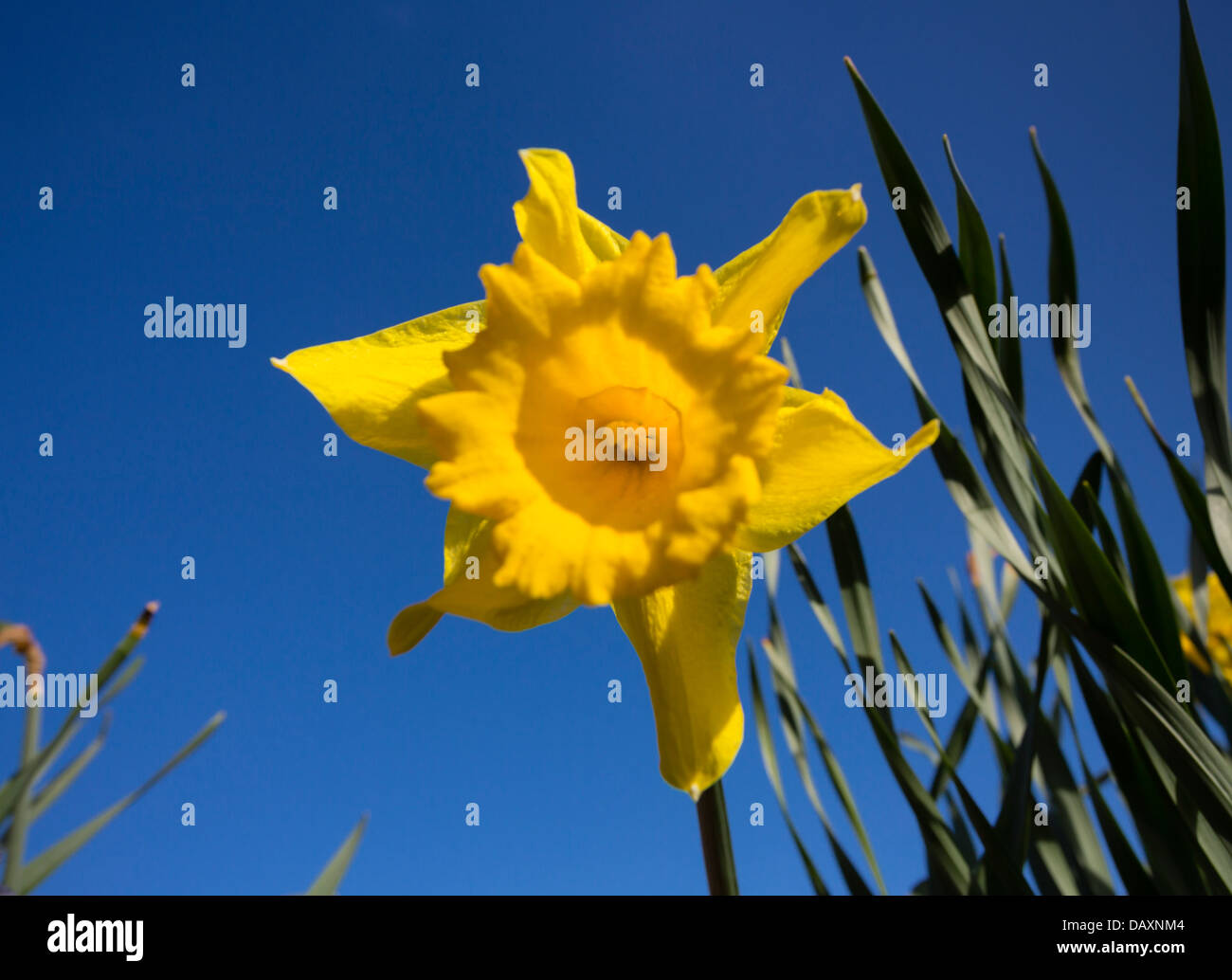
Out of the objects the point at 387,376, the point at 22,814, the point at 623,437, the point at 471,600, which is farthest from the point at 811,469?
the point at 22,814

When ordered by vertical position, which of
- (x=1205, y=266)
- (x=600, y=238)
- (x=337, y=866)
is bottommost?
(x=337, y=866)

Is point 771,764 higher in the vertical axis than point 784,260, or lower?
lower

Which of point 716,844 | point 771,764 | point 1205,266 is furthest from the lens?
point 771,764

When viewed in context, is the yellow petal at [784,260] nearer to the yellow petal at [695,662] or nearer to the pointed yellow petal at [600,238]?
the pointed yellow petal at [600,238]

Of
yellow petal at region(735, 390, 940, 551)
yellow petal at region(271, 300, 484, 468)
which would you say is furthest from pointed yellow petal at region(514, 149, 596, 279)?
yellow petal at region(735, 390, 940, 551)

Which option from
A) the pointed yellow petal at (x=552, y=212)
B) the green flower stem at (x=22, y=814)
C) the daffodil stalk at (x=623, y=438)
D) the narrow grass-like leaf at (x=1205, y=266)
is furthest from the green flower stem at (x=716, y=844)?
the green flower stem at (x=22, y=814)

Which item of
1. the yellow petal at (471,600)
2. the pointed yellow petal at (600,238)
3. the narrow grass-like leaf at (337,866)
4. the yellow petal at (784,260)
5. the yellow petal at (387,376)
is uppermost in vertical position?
the pointed yellow petal at (600,238)

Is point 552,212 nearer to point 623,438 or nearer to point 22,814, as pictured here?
point 623,438
